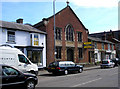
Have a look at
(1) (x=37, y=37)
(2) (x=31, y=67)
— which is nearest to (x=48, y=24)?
(1) (x=37, y=37)

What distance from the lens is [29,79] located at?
28.1ft

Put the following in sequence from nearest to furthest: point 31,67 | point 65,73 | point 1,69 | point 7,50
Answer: point 1,69 → point 7,50 → point 31,67 → point 65,73

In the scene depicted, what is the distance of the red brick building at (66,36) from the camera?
24680 mm

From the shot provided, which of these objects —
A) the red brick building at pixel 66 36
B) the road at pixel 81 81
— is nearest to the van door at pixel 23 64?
the road at pixel 81 81

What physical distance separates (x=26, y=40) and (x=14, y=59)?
8.61m

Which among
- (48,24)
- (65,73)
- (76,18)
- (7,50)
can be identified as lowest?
(65,73)

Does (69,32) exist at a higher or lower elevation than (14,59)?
higher

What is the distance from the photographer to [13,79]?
304 inches

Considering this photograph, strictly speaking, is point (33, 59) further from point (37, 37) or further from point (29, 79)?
point (29, 79)

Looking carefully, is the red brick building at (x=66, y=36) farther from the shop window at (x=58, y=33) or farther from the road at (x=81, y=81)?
the road at (x=81, y=81)

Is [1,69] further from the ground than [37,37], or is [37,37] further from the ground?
[37,37]

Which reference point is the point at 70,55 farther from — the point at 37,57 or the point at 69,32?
the point at 37,57

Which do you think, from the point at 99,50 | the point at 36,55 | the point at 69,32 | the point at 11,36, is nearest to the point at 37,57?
the point at 36,55

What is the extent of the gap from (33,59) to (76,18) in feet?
43.9
